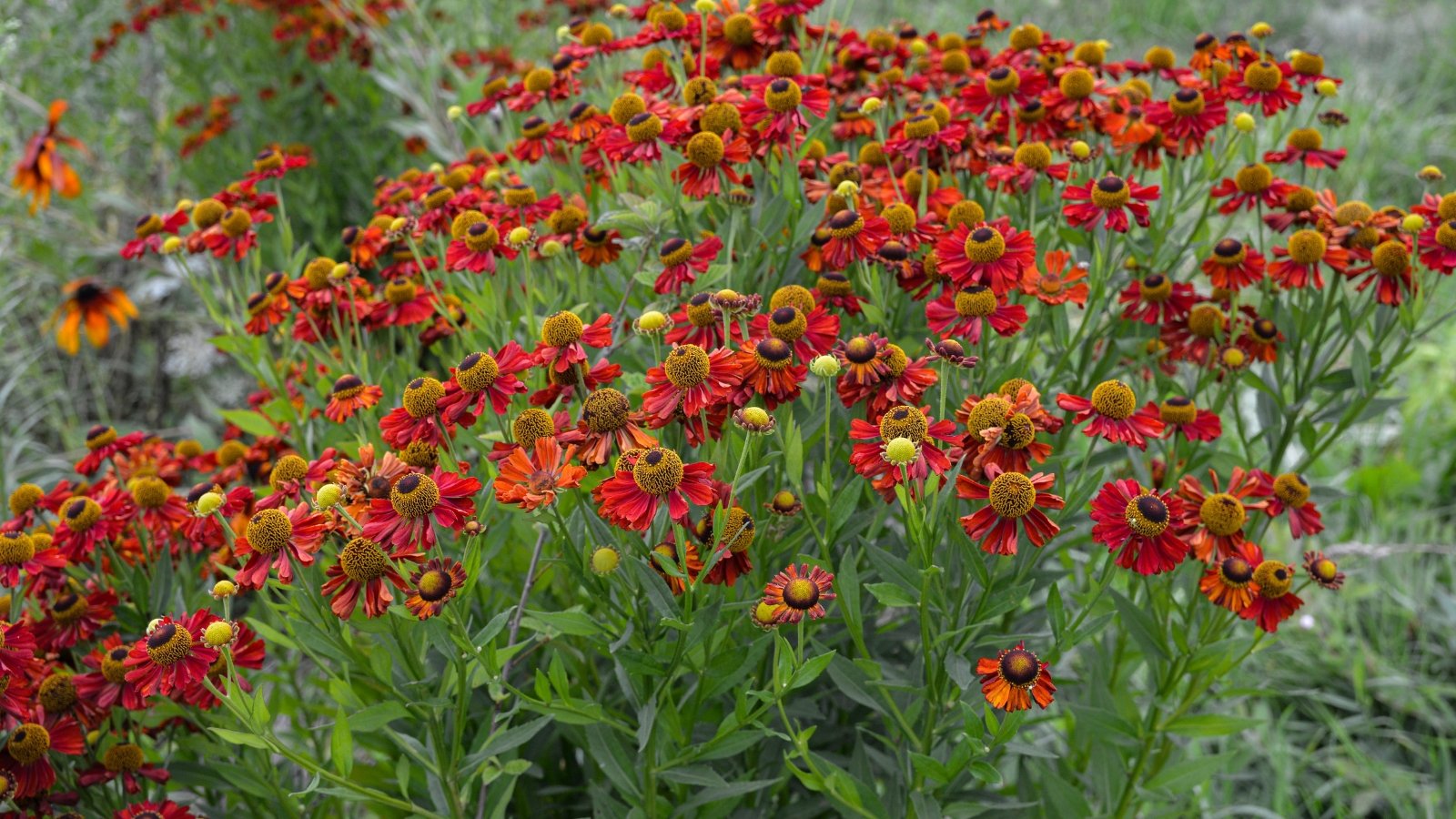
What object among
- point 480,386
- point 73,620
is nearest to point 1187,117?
point 480,386

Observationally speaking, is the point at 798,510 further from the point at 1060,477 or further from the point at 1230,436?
the point at 1230,436

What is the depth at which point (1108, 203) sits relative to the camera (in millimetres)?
1576

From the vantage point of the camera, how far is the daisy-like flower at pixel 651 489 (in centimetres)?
116

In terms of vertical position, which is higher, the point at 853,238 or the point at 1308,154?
the point at 853,238

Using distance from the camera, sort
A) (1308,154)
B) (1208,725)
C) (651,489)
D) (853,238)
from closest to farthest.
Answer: (651,489), (853,238), (1208,725), (1308,154)

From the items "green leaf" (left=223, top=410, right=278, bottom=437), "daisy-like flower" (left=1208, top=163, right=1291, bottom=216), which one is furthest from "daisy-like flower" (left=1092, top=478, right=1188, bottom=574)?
"green leaf" (left=223, top=410, right=278, bottom=437)

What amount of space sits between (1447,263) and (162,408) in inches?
165

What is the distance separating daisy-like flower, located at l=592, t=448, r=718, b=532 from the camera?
1.16m

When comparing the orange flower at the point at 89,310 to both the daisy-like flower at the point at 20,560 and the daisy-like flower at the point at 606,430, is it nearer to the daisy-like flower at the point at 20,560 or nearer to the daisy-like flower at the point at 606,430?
the daisy-like flower at the point at 20,560

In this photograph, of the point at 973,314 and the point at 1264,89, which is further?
the point at 1264,89

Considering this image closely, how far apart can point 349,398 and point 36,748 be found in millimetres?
607

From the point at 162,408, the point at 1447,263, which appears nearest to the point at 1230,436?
the point at 1447,263

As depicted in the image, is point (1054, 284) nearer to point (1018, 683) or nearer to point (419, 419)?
point (1018, 683)

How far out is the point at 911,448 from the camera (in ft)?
3.84
